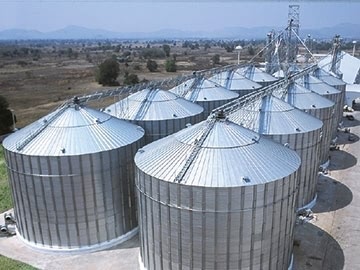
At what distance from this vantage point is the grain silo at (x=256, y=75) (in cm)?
5403

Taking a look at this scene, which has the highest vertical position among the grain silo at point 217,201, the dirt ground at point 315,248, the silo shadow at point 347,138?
the grain silo at point 217,201

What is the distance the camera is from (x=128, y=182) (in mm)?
25578

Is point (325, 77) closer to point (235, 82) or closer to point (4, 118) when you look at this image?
point (235, 82)

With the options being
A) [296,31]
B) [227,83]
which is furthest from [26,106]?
[296,31]

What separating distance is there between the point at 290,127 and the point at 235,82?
71.0ft

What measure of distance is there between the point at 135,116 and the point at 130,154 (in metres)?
5.40

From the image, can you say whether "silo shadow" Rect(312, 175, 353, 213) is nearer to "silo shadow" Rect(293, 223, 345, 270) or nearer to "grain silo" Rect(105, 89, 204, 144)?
"silo shadow" Rect(293, 223, 345, 270)

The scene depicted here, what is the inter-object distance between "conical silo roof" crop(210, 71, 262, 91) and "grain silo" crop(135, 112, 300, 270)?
93.1 ft

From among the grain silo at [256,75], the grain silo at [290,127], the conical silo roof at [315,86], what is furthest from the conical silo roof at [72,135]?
the grain silo at [256,75]

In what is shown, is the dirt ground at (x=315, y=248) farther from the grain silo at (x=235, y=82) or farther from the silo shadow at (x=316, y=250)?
the grain silo at (x=235, y=82)

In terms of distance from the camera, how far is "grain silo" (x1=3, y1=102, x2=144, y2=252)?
75.4ft

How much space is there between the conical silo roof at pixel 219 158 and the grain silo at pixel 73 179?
380cm

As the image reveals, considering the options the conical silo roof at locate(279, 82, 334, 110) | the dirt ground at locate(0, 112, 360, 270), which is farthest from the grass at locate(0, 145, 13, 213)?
the conical silo roof at locate(279, 82, 334, 110)

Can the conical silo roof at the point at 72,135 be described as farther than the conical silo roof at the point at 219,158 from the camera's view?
Yes
